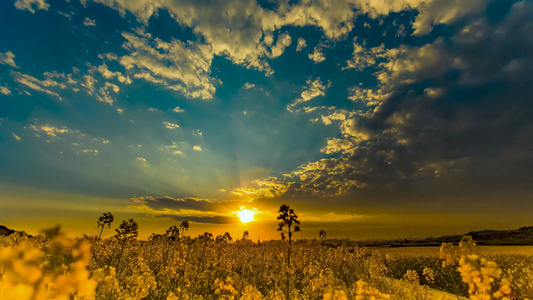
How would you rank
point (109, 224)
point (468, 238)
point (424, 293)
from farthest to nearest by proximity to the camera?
point (109, 224)
point (424, 293)
point (468, 238)

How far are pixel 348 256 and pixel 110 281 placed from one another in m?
30.9

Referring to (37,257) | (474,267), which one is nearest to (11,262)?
(37,257)

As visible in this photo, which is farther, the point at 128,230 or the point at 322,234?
the point at 322,234

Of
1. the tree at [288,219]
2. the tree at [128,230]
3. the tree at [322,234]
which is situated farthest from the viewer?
the tree at [322,234]

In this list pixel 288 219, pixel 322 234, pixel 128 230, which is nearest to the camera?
pixel 288 219

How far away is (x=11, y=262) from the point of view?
3047 millimetres

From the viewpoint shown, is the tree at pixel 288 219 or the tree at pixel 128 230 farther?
the tree at pixel 128 230

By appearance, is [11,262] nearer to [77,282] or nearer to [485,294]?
[77,282]

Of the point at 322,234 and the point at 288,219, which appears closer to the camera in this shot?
the point at 288,219

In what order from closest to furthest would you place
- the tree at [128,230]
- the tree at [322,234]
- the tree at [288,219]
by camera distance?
the tree at [288,219], the tree at [128,230], the tree at [322,234]

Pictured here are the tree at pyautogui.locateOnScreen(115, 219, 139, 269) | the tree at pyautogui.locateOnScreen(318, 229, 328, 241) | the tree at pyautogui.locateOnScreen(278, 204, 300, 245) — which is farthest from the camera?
the tree at pyautogui.locateOnScreen(318, 229, 328, 241)

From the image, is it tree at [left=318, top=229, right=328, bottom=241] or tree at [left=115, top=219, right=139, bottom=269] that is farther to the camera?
tree at [left=318, top=229, right=328, bottom=241]

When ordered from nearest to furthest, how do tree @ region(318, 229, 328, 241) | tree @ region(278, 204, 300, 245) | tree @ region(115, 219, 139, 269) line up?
1. tree @ region(278, 204, 300, 245)
2. tree @ region(115, 219, 139, 269)
3. tree @ region(318, 229, 328, 241)

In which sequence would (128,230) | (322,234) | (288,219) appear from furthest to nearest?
(322,234) → (128,230) → (288,219)
